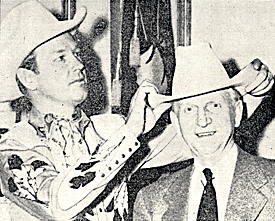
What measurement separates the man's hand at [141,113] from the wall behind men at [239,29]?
1.10 ft

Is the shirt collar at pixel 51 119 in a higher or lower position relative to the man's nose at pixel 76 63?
lower

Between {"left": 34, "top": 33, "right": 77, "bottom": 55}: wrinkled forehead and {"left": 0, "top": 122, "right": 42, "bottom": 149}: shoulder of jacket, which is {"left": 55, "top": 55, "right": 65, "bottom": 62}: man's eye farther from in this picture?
{"left": 0, "top": 122, "right": 42, "bottom": 149}: shoulder of jacket

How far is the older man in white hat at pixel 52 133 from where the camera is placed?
2.61 metres

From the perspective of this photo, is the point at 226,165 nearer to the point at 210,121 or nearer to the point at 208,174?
the point at 208,174

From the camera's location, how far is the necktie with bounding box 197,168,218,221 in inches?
103

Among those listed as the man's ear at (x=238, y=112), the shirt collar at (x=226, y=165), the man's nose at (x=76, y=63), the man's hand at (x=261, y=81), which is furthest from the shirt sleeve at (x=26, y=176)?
the man's hand at (x=261, y=81)

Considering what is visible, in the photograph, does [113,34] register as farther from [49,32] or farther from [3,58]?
[3,58]

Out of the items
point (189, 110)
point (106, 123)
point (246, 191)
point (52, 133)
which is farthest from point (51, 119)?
point (246, 191)

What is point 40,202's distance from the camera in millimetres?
2627

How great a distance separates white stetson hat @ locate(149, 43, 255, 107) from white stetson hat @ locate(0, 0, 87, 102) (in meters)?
0.55

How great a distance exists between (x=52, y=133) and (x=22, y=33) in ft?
1.67

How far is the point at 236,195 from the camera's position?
2.58 metres

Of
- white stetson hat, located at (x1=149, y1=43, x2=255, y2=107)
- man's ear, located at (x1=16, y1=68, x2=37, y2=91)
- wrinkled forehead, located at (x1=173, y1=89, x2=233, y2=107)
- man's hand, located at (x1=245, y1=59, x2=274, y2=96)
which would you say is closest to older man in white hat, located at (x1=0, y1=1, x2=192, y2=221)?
man's ear, located at (x1=16, y1=68, x2=37, y2=91)

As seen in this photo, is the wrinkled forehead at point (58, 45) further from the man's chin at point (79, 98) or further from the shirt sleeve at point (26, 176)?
the shirt sleeve at point (26, 176)
